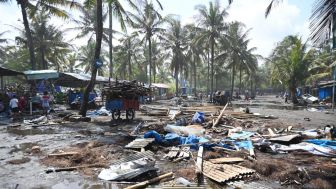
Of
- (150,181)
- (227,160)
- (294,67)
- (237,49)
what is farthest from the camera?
(237,49)

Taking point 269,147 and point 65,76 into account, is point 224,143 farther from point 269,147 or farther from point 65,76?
point 65,76

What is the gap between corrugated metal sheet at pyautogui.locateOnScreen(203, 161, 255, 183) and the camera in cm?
618

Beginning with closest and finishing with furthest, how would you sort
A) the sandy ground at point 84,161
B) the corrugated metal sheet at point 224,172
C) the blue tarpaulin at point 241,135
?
the sandy ground at point 84,161
the corrugated metal sheet at point 224,172
the blue tarpaulin at point 241,135

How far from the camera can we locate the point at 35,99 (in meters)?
20.6

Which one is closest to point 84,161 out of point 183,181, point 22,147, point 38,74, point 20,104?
point 183,181

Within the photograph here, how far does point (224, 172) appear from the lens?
6.46m

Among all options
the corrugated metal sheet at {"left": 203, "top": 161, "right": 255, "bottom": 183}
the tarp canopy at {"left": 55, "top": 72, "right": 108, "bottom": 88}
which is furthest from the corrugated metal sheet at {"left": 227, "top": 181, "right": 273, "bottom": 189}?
the tarp canopy at {"left": 55, "top": 72, "right": 108, "bottom": 88}

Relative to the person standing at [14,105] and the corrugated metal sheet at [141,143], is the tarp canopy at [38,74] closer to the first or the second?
the person standing at [14,105]

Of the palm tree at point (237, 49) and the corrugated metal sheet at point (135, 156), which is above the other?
the palm tree at point (237, 49)

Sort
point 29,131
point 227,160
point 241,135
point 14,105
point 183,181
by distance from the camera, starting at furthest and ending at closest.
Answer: point 14,105, point 29,131, point 241,135, point 227,160, point 183,181

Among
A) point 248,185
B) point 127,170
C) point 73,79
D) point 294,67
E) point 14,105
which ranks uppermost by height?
point 294,67

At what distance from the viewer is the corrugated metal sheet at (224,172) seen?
618cm

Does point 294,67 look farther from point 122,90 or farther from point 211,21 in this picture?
point 122,90

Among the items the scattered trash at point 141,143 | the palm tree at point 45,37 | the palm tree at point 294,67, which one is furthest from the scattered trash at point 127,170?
the palm tree at point 45,37
